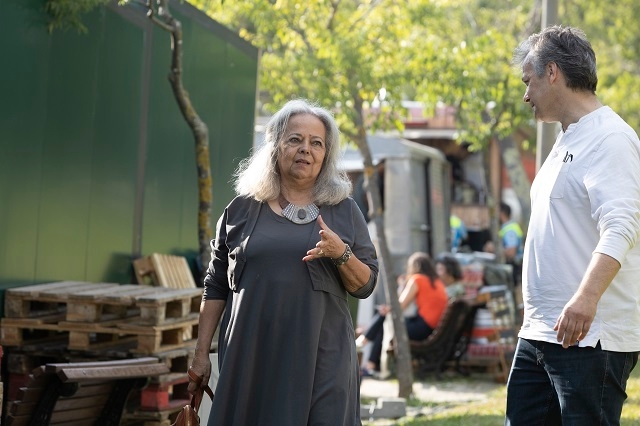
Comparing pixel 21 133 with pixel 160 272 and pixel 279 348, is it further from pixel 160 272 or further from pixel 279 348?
pixel 279 348

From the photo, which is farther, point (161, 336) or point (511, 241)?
point (511, 241)

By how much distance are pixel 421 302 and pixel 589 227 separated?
10.2m

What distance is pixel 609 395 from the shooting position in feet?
13.7

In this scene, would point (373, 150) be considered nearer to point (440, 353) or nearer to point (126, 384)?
point (440, 353)

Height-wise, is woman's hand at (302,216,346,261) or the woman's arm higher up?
woman's hand at (302,216,346,261)

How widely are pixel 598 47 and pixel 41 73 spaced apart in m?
22.3

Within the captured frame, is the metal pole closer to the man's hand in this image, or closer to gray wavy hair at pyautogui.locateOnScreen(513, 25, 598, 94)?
gray wavy hair at pyautogui.locateOnScreen(513, 25, 598, 94)

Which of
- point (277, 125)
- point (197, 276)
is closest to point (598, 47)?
point (197, 276)

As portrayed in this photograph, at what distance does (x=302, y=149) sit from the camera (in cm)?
480

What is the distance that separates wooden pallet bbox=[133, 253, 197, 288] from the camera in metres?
8.97

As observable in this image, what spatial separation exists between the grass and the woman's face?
15.0 ft

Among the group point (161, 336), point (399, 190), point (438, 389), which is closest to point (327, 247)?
point (161, 336)

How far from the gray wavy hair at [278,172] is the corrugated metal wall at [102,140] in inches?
105

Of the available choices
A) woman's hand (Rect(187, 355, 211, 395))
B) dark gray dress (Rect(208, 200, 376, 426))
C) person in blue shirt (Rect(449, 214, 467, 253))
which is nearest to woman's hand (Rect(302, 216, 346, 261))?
dark gray dress (Rect(208, 200, 376, 426))
